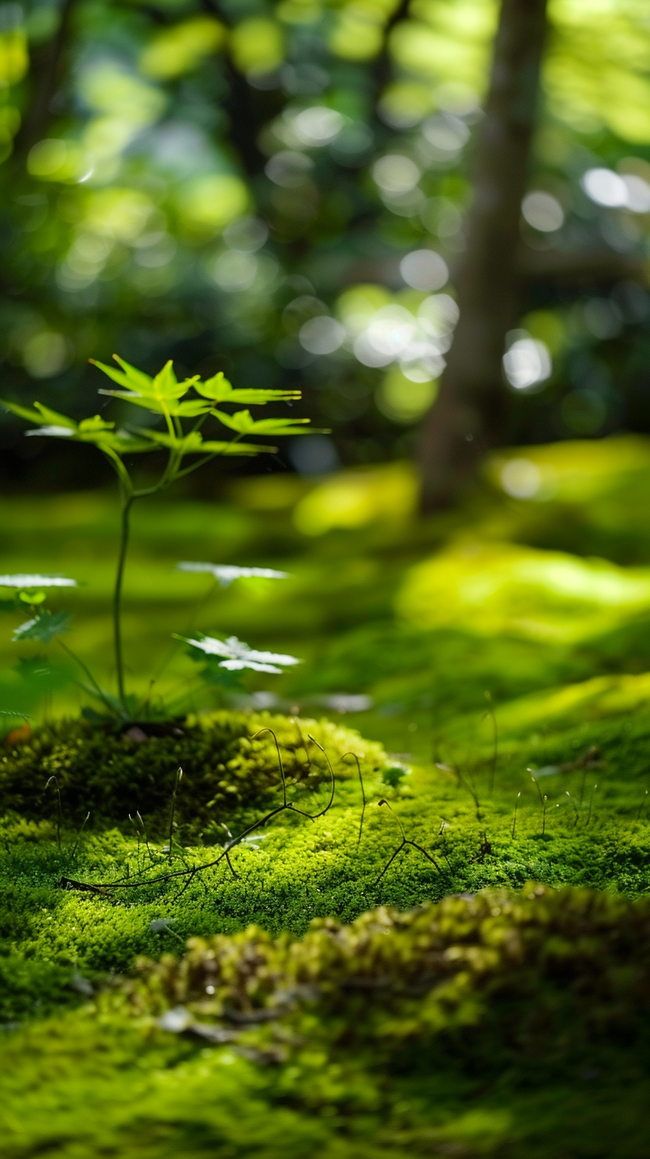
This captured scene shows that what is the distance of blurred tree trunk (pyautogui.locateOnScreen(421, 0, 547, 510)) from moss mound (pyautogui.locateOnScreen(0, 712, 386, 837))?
10.9 ft

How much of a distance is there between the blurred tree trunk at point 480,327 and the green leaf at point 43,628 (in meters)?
3.63

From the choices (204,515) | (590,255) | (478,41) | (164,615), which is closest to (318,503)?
(204,515)

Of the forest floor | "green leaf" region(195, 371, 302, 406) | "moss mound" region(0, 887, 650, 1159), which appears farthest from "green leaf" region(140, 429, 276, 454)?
"moss mound" region(0, 887, 650, 1159)

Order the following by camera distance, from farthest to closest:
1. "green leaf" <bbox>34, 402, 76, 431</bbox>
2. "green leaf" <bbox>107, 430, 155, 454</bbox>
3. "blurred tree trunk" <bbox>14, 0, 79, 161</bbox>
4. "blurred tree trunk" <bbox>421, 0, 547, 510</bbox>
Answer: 1. "blurred tree trunk" <bbox>14, 0, 79, 161</bbox>
2. "blurred tree trunk" <bbox>421, 0, 547, 510</bbox>
3. "green leaf" <bbox>107, 430, 155, 454</bbox>
4. "green leaf" <bbox>34, 402, 76, 431</bbox>

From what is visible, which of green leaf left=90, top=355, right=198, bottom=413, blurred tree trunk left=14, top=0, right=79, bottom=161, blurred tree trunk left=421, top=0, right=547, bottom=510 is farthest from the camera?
blurred tree trunk left=14, top=0, right=79, bottom=161

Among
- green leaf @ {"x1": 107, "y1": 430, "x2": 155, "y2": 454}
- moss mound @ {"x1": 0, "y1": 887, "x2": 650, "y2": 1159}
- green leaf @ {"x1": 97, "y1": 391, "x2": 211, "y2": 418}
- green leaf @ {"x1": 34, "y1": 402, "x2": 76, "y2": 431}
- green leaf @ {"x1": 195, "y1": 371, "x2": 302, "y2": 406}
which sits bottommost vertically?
moss mound @ {"x1": 0, "y1": 887, "x2": 650, "y2": 1159}

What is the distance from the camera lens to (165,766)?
207 cm

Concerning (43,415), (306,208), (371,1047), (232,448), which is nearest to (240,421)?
(232,448)

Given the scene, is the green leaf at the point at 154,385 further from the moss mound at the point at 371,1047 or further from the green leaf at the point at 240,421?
the moss mound at the point at 371,1047

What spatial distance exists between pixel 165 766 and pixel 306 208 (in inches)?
279

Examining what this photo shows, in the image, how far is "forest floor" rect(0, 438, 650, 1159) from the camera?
1045mm

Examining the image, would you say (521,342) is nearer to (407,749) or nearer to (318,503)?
(318,503)

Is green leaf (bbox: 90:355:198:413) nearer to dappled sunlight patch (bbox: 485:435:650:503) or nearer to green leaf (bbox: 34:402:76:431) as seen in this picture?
green leaf (bbox: 34:402:76:431)

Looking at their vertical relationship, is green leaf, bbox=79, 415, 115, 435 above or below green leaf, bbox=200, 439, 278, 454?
above
